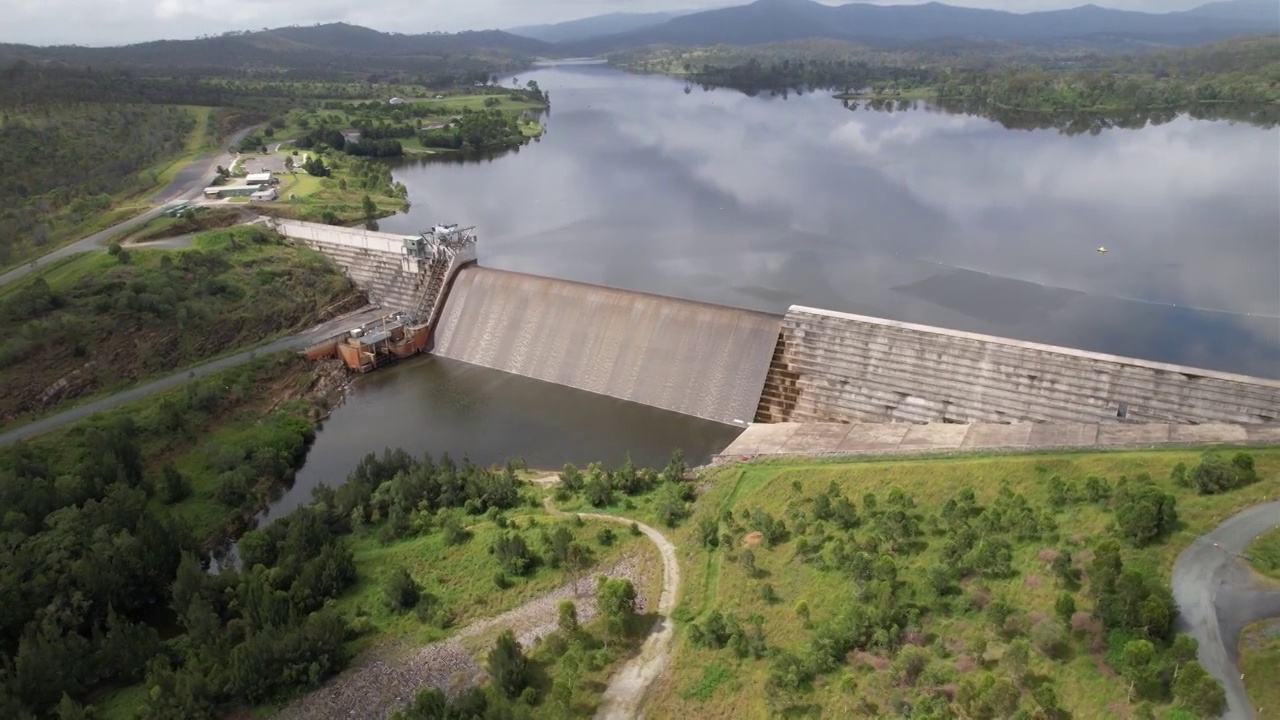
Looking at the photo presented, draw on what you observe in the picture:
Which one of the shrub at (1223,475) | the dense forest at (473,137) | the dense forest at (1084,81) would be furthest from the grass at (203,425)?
the dense forest at (1084,81)

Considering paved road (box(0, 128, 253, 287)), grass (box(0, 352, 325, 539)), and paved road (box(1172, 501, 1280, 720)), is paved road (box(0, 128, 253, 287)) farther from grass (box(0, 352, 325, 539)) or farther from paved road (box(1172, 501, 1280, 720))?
paved road (box(1172, 501, 1280, 720))

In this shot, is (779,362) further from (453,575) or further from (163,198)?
(163,198)

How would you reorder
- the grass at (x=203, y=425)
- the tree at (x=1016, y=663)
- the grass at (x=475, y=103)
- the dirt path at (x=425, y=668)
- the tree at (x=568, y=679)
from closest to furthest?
1. the tree at (x=1016, y=663)
2. the tree at (x=568, y=679)
3. the dirt path at (x=425, y=668)
4. the grass at (x=203, y=425)
5. the grass at (x=475, y=103)

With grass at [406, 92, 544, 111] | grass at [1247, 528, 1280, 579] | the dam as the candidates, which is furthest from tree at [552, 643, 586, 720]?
grass at [406, 92, 544, 111]

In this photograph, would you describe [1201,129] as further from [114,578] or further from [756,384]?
[114,578]

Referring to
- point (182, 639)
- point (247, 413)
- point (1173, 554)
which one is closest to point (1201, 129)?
point (1173, 554)

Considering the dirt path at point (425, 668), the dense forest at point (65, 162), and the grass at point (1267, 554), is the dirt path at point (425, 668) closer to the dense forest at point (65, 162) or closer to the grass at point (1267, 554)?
the grass at point (1267, 554)
